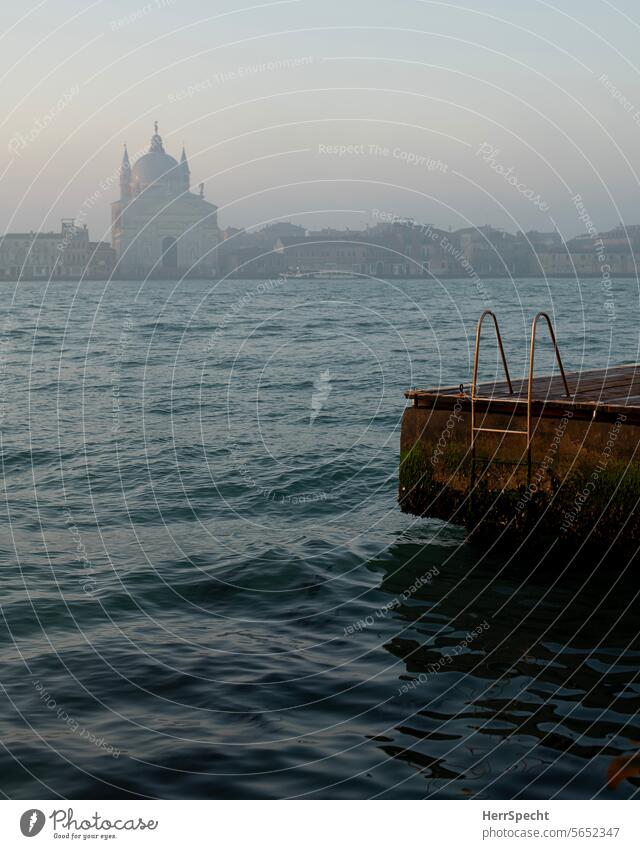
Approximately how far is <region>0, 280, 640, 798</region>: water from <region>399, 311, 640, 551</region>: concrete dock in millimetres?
540

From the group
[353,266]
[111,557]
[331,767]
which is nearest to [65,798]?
[331,767]

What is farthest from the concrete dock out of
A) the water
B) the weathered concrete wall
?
the water

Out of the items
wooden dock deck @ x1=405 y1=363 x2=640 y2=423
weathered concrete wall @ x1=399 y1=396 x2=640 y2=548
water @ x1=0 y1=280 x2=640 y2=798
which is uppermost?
wooden dock deck @ x1=405 y1=363 x2=640 y2=423

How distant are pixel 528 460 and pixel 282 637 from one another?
3.10m

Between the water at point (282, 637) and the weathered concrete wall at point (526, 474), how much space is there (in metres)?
0.49

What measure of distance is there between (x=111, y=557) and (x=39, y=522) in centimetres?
217

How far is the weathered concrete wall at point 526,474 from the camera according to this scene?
33.4ft

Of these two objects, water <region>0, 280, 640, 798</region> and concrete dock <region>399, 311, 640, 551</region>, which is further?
concrete dock <region>399, 311, 640, 551</region>

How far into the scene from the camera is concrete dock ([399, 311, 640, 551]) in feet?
33.4

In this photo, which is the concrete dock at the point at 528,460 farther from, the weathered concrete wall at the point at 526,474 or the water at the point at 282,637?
the water at the point at 282,637

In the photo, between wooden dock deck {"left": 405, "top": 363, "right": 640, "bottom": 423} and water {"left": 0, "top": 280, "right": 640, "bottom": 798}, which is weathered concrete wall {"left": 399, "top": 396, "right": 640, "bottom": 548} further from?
water {"left": 0, "top": 280, "right": 640, "bottom": 798}

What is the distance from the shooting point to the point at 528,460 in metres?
10.7

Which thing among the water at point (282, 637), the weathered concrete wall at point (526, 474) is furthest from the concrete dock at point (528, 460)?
the water at point (282, 637)

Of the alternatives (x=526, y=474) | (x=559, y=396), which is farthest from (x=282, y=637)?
(x=559, y=396)
